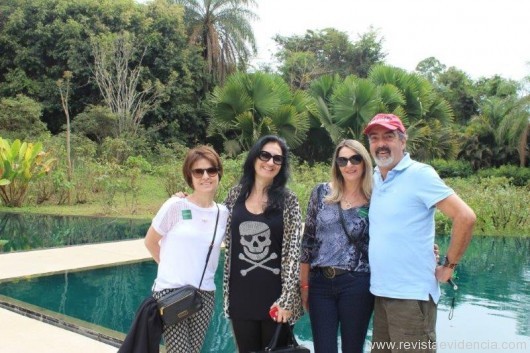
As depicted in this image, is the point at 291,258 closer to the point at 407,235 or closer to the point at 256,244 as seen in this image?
the point at 256,244

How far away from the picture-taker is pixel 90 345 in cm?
369

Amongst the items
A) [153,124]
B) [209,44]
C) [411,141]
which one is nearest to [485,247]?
[411,141]

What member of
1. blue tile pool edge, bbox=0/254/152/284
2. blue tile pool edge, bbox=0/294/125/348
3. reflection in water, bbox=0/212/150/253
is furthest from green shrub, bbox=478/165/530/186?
blue tile pool edge, bbox=0/294/125/348

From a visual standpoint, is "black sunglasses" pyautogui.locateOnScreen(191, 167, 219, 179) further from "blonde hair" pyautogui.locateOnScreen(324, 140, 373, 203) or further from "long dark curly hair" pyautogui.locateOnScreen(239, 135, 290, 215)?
"blonde hair" pyautogui.locateOnScreen(324, 140, 373, 203)

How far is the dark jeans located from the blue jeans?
0.22 metres

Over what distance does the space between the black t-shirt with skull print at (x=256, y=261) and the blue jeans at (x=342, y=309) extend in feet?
0.70

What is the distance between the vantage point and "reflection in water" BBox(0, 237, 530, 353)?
440 centimetres

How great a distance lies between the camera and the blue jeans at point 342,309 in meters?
2.34

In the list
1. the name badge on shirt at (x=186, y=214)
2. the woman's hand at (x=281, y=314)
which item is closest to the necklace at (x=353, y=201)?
the woman's hand at (x=281, y=314)

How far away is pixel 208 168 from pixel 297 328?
8.65 ft

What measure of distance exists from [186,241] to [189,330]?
16.2 inches

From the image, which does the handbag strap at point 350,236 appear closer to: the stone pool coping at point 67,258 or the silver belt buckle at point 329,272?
the silver belt buckle at point 329,272

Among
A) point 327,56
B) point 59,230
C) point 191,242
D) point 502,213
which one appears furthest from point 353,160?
point 327,56

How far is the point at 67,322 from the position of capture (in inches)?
163
